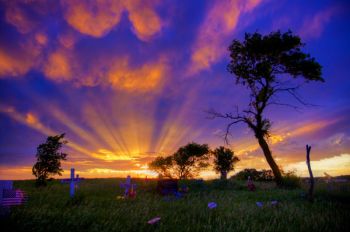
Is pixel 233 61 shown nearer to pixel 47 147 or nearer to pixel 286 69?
pixel 286 69

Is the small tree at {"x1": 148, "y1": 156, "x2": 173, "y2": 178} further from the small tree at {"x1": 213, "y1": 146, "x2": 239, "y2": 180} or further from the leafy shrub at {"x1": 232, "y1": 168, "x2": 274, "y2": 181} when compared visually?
the leafy shrub at {"x1": 232, "y1": 168, "x2": 274, "y2": 181}

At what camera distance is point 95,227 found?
5.37m

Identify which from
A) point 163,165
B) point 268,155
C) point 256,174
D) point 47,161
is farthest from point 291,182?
point 163,165

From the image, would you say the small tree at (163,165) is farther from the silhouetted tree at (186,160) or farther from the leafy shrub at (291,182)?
the leafy shrub at (291,182)

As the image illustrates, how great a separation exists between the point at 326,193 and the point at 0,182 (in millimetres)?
13920

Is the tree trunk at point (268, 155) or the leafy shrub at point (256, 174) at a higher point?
the tree trunk at point (268, 155)

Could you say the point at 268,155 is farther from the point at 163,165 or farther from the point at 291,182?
the point at 163,165

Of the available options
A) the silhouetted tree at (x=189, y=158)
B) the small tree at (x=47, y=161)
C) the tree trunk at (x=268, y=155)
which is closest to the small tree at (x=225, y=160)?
the silhouetted tree at (x=189, y=158)

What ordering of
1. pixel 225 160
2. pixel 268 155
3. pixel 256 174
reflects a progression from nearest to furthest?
pixel 268 155 < pixel 256 174 < pixel 225 160

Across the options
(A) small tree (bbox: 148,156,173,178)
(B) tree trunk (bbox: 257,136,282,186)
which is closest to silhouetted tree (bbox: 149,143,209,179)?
(A) small tree (bbox: 148,156,173,178)

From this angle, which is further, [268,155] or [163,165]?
[163,165]

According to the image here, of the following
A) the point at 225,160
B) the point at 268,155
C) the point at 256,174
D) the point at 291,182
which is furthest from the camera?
the point at 225,160

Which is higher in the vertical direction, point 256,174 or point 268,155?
point 268,155

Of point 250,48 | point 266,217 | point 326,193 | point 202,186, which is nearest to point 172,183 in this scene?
point 202,186
